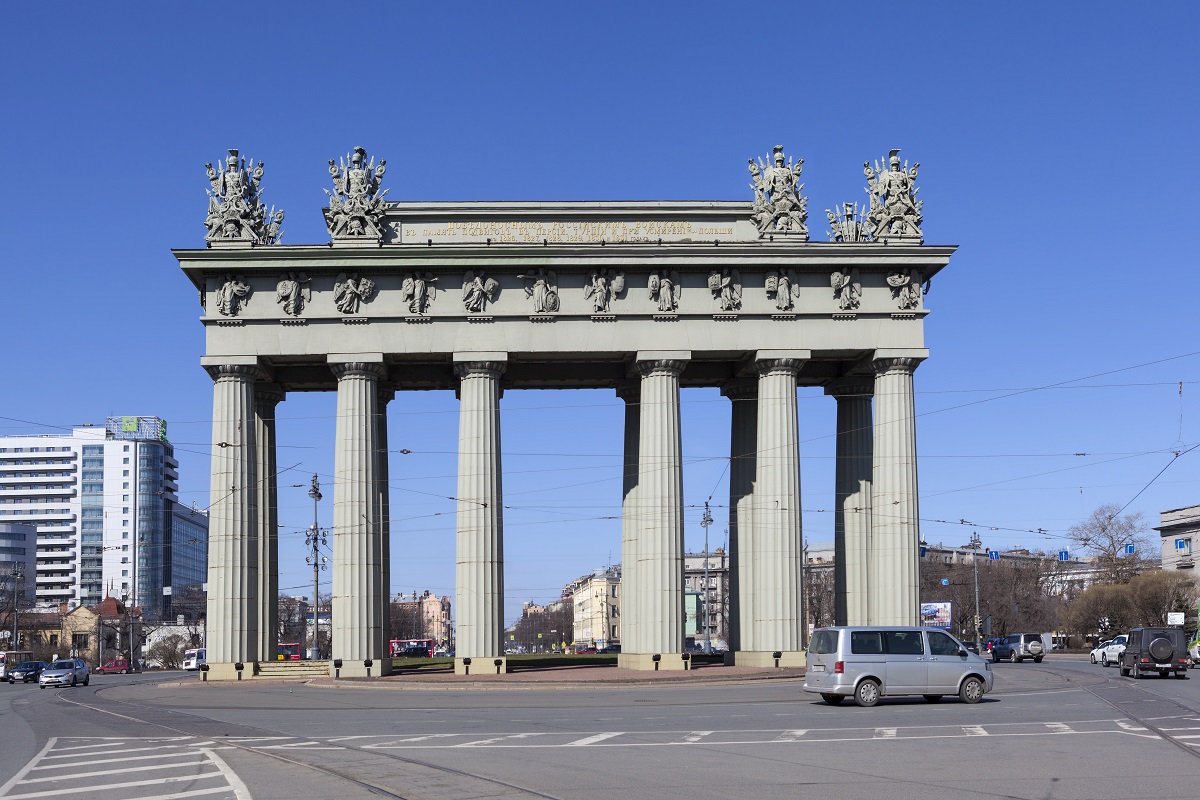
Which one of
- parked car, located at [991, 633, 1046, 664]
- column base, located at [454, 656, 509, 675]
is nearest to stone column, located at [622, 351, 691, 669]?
column base, located at [454, 656, 509, 675]

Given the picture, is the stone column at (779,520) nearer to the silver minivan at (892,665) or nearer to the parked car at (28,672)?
the silver minivan at (892,665)

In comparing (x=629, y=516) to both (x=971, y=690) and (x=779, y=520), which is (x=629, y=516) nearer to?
(x=779, y=520)

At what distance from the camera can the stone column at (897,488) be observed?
2179 inches

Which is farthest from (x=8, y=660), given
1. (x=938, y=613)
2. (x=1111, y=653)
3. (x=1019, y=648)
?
(x=1111, y=653)

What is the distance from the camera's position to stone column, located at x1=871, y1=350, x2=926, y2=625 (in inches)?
2179

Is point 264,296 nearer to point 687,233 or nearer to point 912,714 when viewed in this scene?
point 687,233

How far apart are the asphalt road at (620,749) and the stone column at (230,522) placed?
48.7ft

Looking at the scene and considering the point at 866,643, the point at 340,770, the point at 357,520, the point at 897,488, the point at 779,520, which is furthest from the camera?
the point at 897,488

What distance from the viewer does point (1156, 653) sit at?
50.9m

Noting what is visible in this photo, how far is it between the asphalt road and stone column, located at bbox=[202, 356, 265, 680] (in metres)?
14.8

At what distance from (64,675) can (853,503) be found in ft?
133

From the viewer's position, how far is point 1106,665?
73750 millimetres

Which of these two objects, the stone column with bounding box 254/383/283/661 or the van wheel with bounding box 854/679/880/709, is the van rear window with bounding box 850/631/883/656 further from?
the stone column with bounding box 254/383/283/661

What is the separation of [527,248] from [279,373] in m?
13.1
